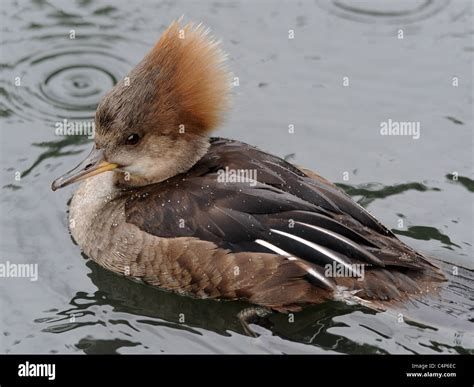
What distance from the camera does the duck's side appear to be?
688cm

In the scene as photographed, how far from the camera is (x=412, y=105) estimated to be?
9.38 meters

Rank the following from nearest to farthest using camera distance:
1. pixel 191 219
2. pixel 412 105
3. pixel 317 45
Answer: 1. pixel 191 219
2. pixel 412 105
3. pixel 317 45

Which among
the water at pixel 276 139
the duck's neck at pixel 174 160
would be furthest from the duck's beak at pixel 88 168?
the water at pixel 276 139

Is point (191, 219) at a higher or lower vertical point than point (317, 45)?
lower

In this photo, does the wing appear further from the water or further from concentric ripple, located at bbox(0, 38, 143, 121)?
concentric ripple, located at bbox(0, 38, 143, 121)

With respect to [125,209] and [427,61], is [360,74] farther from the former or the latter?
[125,209]

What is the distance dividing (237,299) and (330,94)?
313 centimetres

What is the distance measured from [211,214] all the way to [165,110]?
35.1 inches

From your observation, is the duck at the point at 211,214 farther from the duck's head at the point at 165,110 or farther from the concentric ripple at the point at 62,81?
the concentric ripple at the point at 62,81

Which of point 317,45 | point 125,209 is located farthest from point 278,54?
point 125,209

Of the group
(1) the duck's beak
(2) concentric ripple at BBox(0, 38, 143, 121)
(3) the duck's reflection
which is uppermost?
(2) concentric ripple at BBox(0, 38, 143, 121)

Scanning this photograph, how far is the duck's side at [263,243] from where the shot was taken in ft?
22.6

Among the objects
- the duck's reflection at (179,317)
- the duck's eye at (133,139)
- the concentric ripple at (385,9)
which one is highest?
the concentric ripple at (385,9)

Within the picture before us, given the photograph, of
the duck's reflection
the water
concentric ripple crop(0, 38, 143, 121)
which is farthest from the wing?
concentric ripple crop(0, 38, 143, 121)
